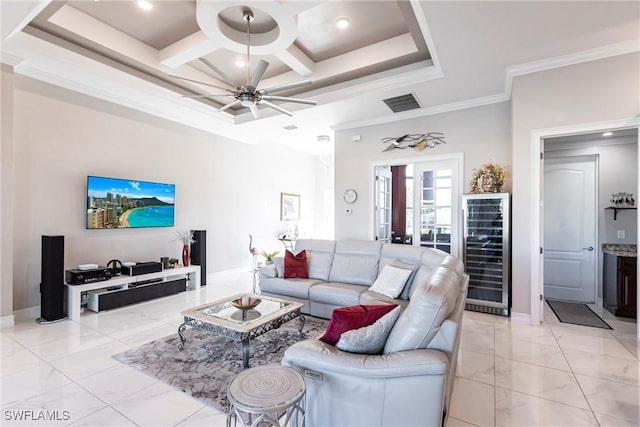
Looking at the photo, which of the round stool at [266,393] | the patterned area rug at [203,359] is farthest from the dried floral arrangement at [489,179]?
the round stool at [266,393]

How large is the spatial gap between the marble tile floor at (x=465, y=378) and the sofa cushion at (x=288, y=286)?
1.24 metres

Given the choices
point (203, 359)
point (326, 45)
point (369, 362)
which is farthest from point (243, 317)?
point (326, 45)

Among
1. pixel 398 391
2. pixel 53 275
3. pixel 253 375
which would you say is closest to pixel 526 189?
pixel 398 391

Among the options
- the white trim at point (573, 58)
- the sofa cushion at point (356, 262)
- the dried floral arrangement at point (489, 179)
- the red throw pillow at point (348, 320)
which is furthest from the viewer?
the dried floral arrangement at point (489, 179)

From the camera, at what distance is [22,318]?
12.6 ft

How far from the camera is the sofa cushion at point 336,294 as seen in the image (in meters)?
3.69

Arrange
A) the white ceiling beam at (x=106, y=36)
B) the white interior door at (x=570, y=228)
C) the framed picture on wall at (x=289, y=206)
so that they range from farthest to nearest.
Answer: the framed picture on wall at (x=289, y=206), the white interior door at (x=570, y=228), the white ceiling beam at (x=106, y=36)

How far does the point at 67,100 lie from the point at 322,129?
13.6ft

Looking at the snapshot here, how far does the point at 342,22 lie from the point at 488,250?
3.58m

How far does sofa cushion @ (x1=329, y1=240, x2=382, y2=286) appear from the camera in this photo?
13.7ft

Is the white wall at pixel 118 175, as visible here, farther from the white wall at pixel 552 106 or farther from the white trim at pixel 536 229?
the white trim at pixel 536 229

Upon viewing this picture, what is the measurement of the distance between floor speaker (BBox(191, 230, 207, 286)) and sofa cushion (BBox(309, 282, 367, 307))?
2.76 meters

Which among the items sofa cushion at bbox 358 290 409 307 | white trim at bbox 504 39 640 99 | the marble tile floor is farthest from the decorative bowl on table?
white trim at bbox 504 39 640 99

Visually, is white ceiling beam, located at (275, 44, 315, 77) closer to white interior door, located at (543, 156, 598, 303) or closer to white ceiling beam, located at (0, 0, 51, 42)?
white ceiling beam, located at (0, 0, 51, 42)
